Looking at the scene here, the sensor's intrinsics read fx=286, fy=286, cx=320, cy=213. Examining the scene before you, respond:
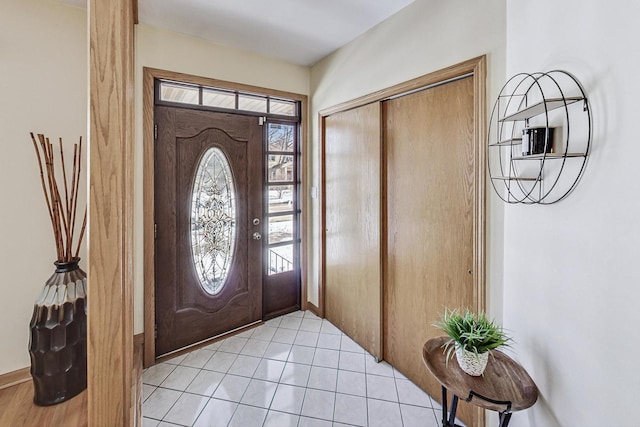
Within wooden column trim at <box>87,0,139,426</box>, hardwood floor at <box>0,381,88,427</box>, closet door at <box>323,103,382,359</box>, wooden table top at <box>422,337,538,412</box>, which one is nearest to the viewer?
wooden column trim at <box>87,0,139,426</box>

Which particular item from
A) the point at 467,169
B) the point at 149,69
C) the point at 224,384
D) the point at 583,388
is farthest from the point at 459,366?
the point at 149,69

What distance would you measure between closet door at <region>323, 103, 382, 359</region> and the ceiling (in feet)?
2.00

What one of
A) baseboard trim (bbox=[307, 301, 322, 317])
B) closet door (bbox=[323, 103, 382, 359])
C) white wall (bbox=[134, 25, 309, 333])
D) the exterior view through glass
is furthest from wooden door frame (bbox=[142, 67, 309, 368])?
baseboard trim (bbox=[307, 301, 322, 317])

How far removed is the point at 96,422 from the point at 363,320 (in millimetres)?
1875

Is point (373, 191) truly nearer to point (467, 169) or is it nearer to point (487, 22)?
point (467, 169)

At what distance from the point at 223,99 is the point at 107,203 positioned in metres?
1.87

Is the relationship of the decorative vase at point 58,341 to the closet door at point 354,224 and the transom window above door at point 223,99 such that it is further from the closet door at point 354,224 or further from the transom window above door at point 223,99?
the closet door at point 354,224

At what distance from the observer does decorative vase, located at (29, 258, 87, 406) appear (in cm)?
150

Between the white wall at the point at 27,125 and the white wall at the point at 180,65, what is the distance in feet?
1.20

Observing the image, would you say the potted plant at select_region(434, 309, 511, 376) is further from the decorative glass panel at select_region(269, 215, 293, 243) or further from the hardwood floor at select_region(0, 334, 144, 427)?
the decorative glass panel at select_region(269, 215, 293, 243)

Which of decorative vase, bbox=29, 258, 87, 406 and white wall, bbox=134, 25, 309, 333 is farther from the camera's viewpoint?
white wall, bbox=134, 25, 309, 333

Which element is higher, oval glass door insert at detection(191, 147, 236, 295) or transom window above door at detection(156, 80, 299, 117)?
transom window above door at detection(156, 80, 299, 117)

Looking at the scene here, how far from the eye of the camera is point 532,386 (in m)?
1.06

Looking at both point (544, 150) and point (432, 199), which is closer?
point (544, 150)
